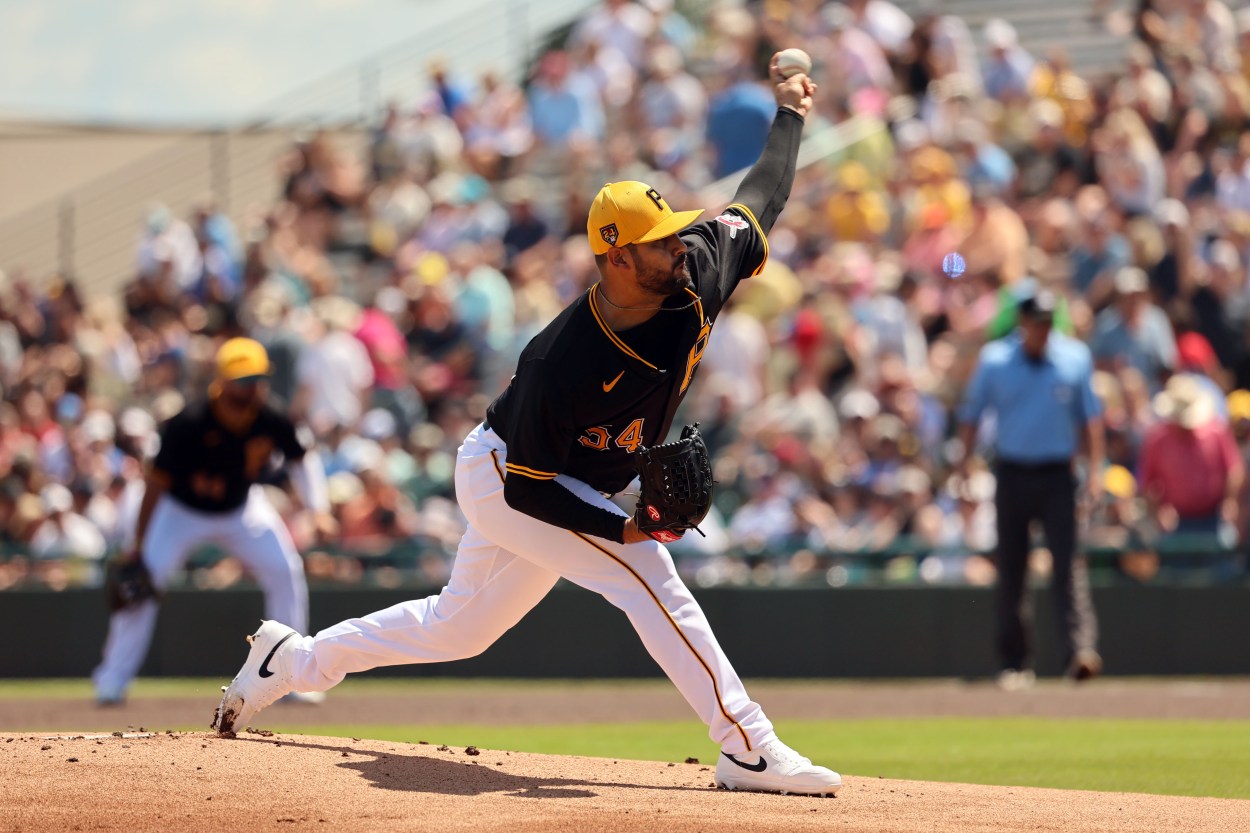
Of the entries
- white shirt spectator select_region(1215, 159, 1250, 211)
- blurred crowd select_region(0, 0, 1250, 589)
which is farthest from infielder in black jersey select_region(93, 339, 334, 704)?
white shirt spectator select_region(1215, 159, 1250, 211)

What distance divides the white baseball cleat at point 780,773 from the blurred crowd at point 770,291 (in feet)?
22.6

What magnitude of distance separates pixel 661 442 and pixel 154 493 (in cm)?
575

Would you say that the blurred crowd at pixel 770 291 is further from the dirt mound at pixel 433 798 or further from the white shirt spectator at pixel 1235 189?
the dirt mound at pixel 433 798

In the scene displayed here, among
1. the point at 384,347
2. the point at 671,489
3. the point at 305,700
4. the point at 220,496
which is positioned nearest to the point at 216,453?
Answer: the point at 220,496

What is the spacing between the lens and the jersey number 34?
6770 millimetres

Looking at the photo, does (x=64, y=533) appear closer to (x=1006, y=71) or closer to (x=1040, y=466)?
(x=1040, y=466)

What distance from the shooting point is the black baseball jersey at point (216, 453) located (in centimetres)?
1192


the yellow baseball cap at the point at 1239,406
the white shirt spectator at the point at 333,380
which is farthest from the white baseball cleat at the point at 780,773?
the white shirt spectator at the point at 333,380

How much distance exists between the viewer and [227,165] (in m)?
24.9

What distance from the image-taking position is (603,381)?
21.5ft

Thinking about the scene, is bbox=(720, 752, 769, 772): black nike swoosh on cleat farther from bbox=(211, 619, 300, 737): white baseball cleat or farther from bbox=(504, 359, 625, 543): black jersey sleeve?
bbox=(211, 619, 300, 737): white baseball cleat

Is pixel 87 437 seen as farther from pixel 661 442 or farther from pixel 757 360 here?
pixel 661 442

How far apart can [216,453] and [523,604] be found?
213 inches

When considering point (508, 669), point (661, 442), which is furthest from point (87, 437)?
point (661, 442)
